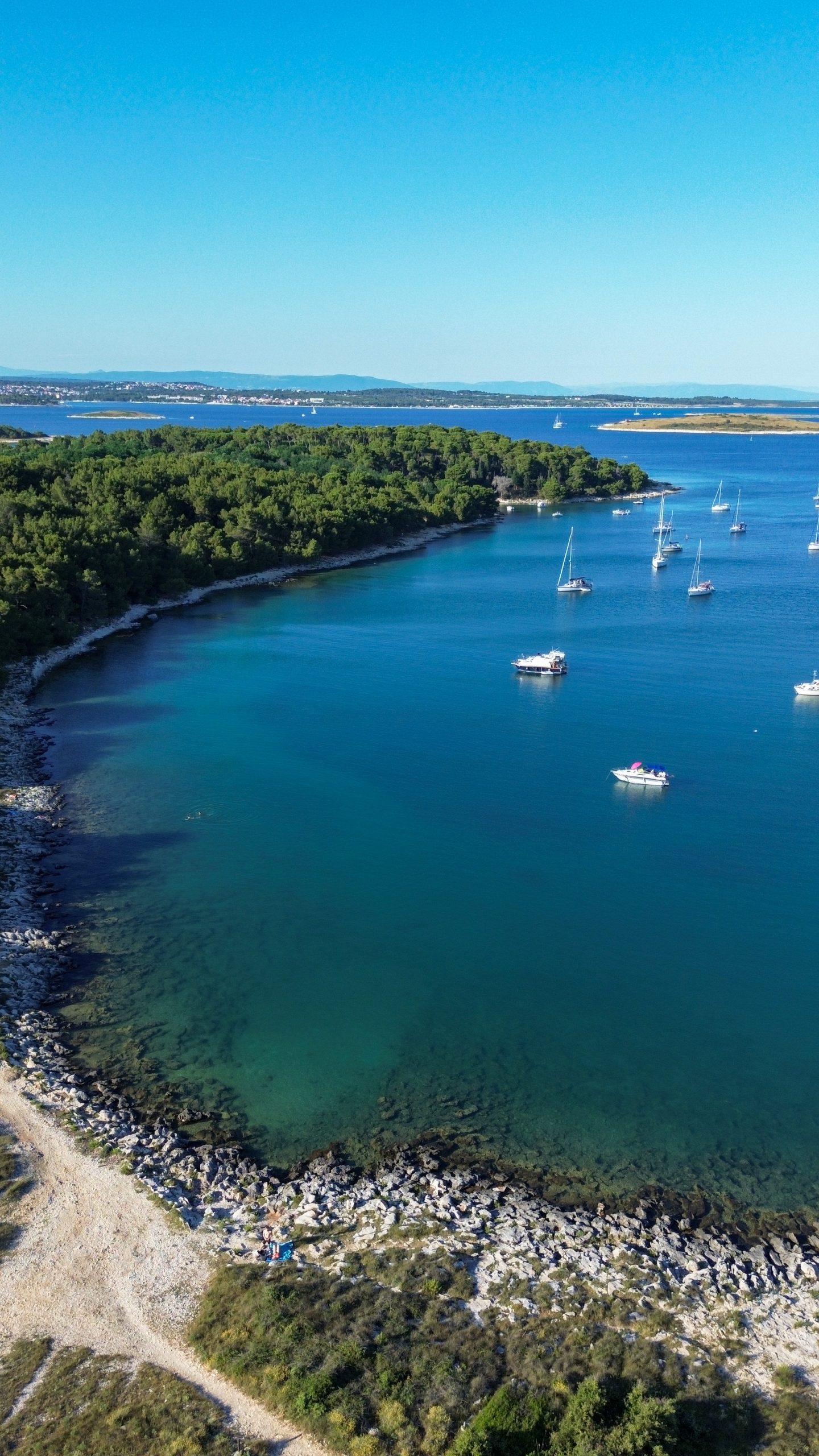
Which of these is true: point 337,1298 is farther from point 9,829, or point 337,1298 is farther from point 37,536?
point 37,536

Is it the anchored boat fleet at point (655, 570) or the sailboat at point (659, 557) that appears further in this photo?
the sailboat at point (659, 557)

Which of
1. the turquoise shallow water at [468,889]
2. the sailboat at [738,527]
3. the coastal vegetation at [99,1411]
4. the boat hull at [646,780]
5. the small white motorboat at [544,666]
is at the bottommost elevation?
the turquoise shallow water at [468,889]

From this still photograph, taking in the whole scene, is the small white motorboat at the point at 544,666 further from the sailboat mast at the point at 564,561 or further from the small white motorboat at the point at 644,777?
the sailboat mast at the point at 564,561

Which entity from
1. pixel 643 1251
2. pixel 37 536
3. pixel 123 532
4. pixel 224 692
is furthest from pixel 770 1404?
pixel 123 532

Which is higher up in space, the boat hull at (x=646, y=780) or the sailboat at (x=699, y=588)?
the sailboat at (x=699, y=588)

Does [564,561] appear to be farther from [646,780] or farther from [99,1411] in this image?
[99,1411]

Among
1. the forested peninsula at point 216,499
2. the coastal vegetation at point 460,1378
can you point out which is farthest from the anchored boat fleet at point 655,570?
the coastal vegetation at point 460,1378

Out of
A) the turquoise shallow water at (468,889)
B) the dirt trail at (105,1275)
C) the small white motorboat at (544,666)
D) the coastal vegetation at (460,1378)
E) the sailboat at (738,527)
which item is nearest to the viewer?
the coastal vegetation at (460,1378)
